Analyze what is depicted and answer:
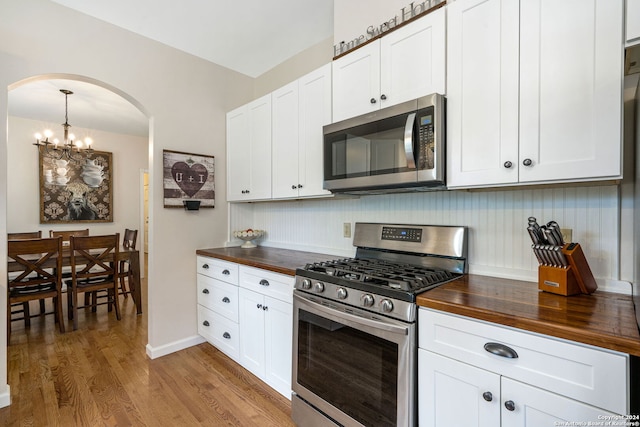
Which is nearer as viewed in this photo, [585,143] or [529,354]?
[529,354]

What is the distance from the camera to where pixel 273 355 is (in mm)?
2070

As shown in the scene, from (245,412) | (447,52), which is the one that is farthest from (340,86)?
(245,412)

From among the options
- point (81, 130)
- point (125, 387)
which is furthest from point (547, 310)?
point (81, 130)

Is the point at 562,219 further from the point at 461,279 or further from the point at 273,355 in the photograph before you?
the point at 273,355

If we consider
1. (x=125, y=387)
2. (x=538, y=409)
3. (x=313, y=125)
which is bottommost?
(x=125, y=387)

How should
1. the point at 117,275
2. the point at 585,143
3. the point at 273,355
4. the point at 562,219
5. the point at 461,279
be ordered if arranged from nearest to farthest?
the point at 585,143 < the point at 562,219 < the point at 461,279 < the point at 273,355 < the point at 117,275

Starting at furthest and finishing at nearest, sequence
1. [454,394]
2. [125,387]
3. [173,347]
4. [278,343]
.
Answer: [173,347], [125,387], [278,343], [454,394]

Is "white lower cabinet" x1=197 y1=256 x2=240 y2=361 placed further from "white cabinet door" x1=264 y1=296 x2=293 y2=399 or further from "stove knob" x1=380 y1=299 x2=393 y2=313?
"stove knob" x1=380 y1=299 x2=393 y2=313

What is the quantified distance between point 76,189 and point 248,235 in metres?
3.87

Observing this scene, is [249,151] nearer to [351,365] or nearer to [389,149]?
[389,149]

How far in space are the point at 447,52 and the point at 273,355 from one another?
6.87 ft

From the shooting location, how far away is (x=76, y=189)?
Answer: 195 inches

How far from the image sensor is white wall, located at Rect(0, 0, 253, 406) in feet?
6.57

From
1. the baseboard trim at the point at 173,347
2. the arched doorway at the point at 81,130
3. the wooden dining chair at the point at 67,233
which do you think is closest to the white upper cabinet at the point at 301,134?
the baseboard trim at the point at 173,347
